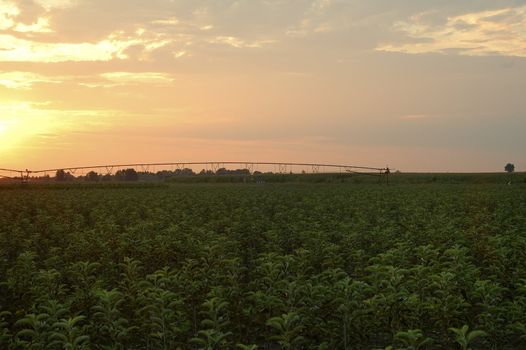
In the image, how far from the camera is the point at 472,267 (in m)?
13.2

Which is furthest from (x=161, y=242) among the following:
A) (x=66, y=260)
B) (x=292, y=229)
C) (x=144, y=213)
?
(x=144, y=213)

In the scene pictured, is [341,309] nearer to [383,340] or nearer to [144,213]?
[383,340]

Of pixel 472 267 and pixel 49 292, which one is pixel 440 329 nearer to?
pixel 472 267

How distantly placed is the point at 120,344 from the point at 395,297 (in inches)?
185

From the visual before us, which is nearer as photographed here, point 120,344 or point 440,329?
point 120,344

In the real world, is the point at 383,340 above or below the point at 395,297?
below

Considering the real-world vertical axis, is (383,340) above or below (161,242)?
below

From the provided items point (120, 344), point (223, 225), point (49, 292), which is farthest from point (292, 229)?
point (120, 344)

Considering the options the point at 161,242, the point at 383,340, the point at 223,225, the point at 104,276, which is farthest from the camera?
the point at 223,225

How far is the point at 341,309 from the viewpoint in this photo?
32.4ft

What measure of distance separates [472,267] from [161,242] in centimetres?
911

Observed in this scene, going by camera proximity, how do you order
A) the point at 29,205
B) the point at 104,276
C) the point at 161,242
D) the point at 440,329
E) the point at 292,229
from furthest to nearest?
the point at 29,205, the point at 292,229, the point at 161,242, the point at 104,276, the point at 440,329

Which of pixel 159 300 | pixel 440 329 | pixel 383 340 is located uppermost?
pixel 159 300

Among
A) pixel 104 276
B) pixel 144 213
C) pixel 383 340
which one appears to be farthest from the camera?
pixel 144 213
